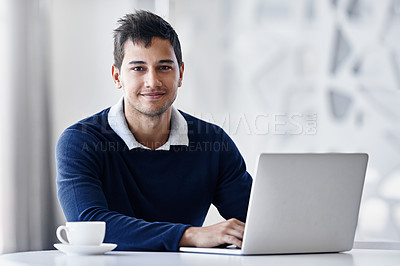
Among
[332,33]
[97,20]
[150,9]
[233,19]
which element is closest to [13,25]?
[97,20]

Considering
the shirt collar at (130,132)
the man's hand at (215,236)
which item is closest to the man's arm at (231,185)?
the shirt collar at (130,132)

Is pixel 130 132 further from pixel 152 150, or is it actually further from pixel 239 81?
pixel 239 81

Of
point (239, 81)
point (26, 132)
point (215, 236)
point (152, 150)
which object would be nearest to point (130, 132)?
point (152, 150)

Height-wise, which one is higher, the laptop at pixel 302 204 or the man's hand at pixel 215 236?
the laptop at pixel 302 204

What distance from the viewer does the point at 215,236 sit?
4.19ft

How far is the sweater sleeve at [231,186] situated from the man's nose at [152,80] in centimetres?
30

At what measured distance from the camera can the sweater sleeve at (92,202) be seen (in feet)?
4.27

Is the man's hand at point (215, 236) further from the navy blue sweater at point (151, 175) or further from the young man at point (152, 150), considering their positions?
the young man at point (152, 150)

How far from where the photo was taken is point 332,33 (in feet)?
10.0

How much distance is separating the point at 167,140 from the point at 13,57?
1.26 m

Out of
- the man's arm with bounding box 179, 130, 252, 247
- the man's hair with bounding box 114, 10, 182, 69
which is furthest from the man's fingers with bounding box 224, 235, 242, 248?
the man's hair with bounding box 114, 10, 182, 69

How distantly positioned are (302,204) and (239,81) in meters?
1.98

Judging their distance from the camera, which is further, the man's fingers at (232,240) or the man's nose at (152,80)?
the man's nose at (152,80)

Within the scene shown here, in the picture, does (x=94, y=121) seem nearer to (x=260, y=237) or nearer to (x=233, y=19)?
(x=260, y=237)
